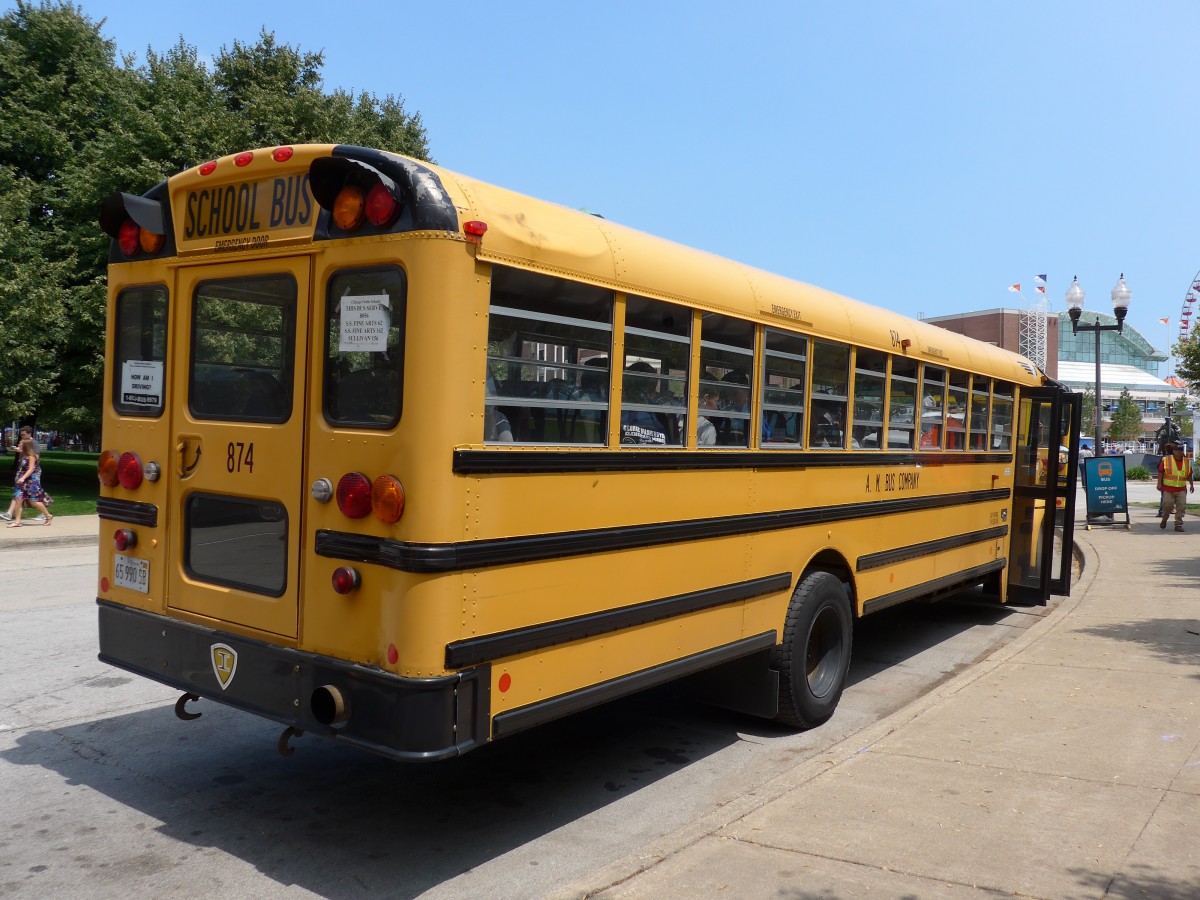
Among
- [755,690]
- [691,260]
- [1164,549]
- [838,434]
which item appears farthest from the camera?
[1164,549]

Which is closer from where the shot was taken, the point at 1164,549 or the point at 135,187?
the point at 1164,549

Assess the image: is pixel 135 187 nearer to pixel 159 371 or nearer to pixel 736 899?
pixel 159 371

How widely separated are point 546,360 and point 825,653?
313cm

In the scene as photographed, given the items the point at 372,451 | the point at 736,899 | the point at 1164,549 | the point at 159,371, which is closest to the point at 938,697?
the point at 736,899

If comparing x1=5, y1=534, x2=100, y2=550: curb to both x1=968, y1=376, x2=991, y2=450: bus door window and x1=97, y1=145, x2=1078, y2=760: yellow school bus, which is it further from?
x1=968, y1=376, x2=991, y2=450: bus door window

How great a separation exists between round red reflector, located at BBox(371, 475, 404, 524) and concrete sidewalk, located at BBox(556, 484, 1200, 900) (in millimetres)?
1526

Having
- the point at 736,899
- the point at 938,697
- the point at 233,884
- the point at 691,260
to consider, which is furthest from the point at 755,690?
the point at 233,884

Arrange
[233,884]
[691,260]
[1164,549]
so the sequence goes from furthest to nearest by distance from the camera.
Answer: [1164,549], [691,260], [233,884]

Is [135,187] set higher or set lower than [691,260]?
higher

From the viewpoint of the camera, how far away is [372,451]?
3607 millimetres

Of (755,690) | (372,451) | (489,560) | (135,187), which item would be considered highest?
(135,187)

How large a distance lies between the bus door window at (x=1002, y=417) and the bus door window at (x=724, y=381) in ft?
14.5

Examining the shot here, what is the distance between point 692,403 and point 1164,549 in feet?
41.9

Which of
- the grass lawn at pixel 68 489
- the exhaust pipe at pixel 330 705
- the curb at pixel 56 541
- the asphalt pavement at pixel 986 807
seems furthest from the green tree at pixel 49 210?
the asphalt pavement at pixel 986 807
